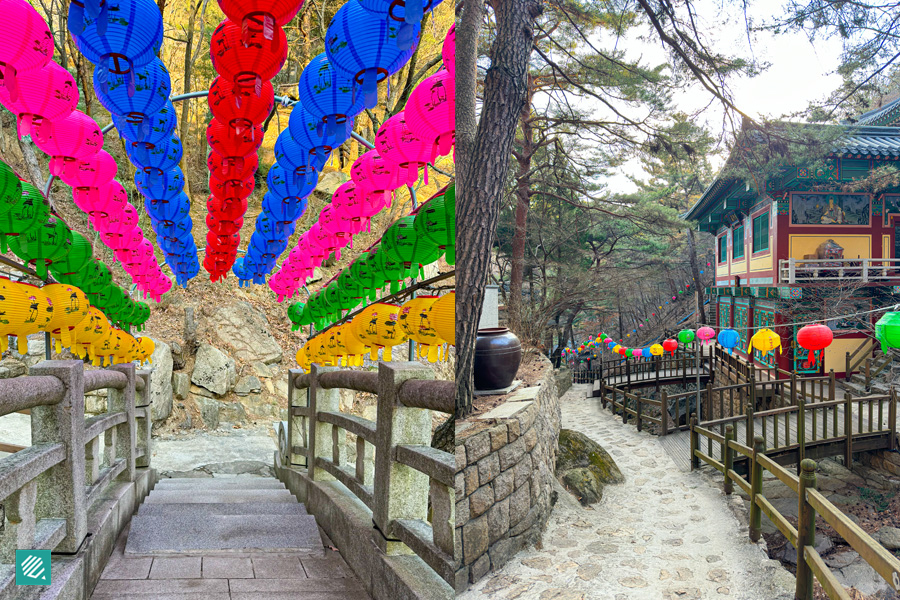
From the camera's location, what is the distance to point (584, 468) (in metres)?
2.72

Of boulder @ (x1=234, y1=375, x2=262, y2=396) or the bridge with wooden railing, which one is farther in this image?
boulder @ (x1=234, y1=375, x2=262, y2=396)

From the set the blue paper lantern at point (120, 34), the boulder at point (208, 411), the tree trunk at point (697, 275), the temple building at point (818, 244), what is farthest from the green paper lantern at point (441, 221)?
the boulder at point (208, 411)

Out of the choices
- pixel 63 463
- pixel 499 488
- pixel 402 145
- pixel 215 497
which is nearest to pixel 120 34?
pixel 402 145

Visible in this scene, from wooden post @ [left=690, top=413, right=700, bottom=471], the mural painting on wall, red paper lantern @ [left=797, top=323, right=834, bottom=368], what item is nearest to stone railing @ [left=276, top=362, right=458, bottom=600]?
the mural painting on wall

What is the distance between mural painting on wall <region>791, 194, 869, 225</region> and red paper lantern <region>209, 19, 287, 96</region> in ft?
8.07

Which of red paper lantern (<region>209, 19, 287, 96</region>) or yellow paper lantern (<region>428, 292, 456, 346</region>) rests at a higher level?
red paper lantern (<region>209, 19, 287, 96</region>)

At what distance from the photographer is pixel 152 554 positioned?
68.6 inches

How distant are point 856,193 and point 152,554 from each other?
11.1 feet

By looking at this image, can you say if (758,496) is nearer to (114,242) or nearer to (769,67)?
(769,67)

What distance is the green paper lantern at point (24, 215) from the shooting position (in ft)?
6.33

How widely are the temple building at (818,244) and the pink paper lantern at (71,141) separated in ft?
8.17

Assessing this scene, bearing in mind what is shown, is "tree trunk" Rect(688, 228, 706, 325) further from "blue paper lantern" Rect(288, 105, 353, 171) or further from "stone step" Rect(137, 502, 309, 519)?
"stone step" Rect(137, 502, 309, 519)

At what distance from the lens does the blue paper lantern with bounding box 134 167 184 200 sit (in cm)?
208

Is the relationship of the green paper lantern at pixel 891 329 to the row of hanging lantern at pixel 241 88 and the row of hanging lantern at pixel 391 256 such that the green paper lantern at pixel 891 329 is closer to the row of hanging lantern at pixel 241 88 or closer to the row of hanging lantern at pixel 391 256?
the row of hanging lantern at pixel 391 256
